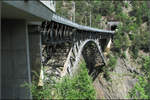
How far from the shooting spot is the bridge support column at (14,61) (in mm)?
5328

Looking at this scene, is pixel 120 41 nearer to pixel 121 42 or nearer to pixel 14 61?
pixel 121 42

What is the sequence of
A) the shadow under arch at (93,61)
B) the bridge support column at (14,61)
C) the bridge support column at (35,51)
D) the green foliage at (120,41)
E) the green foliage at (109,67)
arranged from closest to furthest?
the bridge support column at (14,61)
the bridge support column at (35,51)
the shadow under arch at (93,61)
the green foliage at (109,67)
the green foliage at (120,41)

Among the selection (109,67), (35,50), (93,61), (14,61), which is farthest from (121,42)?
(14,61)

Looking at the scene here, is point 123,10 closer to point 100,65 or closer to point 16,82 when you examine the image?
point 100,65

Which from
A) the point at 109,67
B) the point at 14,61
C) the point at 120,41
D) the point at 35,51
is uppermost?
the point at 35,51

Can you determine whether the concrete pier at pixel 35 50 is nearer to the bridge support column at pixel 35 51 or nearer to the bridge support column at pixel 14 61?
the bridge support column at pixel 35 51

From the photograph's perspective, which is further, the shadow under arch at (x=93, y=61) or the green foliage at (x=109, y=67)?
the green foliage at (x=109, y=67)

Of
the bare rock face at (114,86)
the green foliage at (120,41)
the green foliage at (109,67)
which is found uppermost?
the green foliage at (120,41)

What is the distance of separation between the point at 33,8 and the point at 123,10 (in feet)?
177

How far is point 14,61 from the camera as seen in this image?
5.44 meters

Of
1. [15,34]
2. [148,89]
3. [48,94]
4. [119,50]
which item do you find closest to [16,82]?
[48,94]

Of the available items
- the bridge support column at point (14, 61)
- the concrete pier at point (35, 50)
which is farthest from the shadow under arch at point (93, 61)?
the bridge support column at point (14, 61)

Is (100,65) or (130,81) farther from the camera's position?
(100,65)

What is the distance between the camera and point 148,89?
689 centimetres
